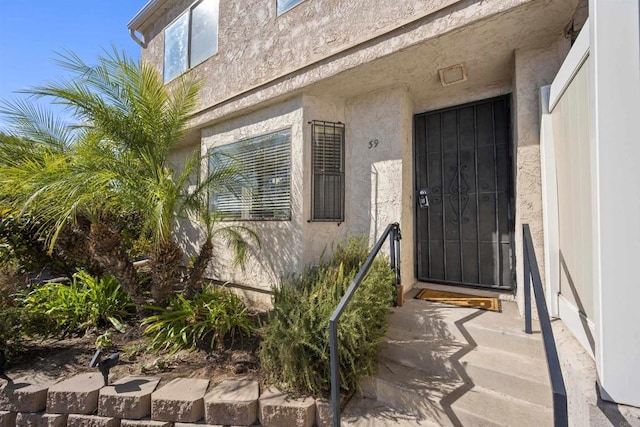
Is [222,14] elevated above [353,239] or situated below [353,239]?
above

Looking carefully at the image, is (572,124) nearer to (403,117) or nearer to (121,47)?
(403,117)

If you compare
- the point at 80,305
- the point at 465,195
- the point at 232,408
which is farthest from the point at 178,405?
the point at 465,195

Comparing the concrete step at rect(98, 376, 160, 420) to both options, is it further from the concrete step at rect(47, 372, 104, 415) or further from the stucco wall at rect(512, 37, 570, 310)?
the stucco wall at rect(512, 37, 570, 310)

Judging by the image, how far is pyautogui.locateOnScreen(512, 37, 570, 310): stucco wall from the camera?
11.2ft

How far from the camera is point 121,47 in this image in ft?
13.8

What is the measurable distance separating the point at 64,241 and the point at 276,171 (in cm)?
399

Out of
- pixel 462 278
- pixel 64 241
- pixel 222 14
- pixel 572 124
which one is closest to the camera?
pixel 572 124

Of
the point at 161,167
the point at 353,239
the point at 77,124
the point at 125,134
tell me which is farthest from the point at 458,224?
the point at 77,124

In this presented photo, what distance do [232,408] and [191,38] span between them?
25.1 ft

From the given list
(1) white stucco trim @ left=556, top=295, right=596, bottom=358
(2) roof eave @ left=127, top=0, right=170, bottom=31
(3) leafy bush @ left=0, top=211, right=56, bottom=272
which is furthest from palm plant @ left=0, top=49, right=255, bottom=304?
(2) roof eave @ left=127, top=0, right=170, bottom=31

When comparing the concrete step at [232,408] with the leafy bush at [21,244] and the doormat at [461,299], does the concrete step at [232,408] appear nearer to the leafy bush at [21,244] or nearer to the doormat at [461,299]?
the doormat at [461,299]

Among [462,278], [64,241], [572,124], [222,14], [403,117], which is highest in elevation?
[222,14]

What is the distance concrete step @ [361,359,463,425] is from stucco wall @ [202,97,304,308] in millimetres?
2174

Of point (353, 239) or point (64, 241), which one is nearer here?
point (353, 239)
